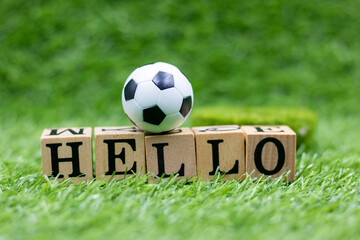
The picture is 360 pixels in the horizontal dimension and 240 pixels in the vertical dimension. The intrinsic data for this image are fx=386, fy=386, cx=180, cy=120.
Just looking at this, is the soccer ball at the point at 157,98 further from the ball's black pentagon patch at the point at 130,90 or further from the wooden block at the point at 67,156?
the wooden block at the point at 67,156

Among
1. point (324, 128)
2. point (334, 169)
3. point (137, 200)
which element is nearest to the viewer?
point (137, 200)

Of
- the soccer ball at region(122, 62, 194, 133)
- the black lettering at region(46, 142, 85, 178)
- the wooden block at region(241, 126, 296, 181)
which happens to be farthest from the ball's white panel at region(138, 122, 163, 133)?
the wooden block at region(241, 126, 296, 181)

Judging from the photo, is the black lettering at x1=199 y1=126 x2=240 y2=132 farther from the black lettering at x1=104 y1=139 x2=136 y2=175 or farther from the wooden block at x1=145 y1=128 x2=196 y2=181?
the black lettering at x1=104 y1=139 x2=136 y2=175

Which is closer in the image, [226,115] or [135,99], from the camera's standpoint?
[135,99]

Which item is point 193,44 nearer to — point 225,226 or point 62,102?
point 62,102

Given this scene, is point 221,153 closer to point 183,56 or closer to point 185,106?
point 185,106

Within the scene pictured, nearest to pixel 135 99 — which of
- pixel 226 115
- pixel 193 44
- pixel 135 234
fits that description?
pixel 135 234
